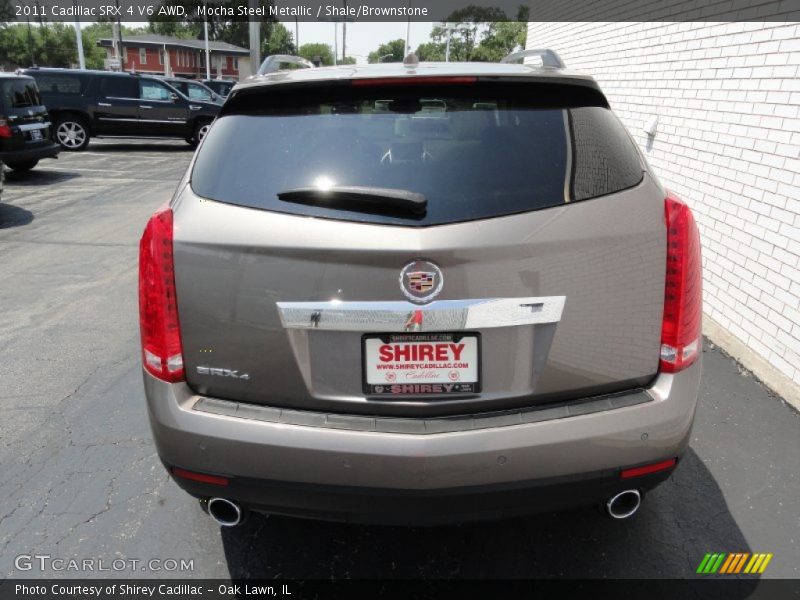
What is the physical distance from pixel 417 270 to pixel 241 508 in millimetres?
1020

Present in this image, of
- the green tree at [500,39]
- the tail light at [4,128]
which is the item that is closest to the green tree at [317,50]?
the green tree at [500,39]

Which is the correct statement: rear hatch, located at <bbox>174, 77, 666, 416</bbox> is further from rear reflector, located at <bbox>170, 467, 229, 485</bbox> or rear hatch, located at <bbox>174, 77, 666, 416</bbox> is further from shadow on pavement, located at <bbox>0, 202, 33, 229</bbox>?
shadow on pavement, located at <bbox>0, 202, 33, 229</bbox>

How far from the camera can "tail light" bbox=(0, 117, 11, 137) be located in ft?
35.3

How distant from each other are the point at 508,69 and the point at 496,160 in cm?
47

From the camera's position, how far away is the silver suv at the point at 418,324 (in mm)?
1828

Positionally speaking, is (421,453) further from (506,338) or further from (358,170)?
(358,170)

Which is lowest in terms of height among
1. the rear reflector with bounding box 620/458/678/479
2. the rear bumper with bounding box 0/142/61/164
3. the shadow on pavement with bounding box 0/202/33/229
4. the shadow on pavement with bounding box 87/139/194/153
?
the shadow on pavement with bounding box 87/139/194/153

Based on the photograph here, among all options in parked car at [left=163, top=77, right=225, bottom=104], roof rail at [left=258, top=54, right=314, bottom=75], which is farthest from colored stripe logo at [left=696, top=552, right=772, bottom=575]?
parked car at [left=163, top=77, right=225, bottom=104]

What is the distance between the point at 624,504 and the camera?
2168 mm

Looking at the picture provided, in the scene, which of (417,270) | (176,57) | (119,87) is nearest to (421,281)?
(417,270)

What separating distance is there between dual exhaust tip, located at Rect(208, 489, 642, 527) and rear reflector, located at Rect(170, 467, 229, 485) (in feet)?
0.38

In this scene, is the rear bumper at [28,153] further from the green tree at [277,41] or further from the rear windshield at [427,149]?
the green tree at [277,41]

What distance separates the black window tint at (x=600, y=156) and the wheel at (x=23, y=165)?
40.5ft

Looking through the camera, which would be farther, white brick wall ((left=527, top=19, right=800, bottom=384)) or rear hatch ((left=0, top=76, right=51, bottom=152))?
rear hatch ((left=0, top=76, right=51, bottom=152))
